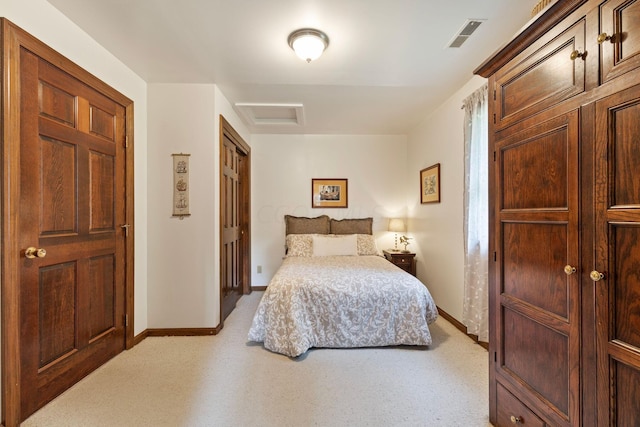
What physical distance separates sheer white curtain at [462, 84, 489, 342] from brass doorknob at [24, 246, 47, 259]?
314 cm

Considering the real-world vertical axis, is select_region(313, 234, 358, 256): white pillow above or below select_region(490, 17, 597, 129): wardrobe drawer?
below

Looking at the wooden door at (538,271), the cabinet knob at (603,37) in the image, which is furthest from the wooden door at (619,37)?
the wooden door at (538,271)

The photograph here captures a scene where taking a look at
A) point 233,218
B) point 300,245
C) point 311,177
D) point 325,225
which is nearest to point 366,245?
point 325,225

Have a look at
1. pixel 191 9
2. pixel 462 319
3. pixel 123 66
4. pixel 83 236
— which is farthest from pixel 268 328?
pixel 123 66

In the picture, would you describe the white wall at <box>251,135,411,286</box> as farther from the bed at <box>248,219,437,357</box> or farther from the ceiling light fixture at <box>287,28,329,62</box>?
the ceiling light fixture at <box>287,28,329,62</box>

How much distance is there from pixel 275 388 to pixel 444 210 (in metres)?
2.54

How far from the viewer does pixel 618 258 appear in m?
0.94

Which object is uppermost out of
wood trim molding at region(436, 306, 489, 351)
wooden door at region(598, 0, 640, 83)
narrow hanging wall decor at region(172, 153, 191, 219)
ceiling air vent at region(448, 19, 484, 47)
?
ceiling air vent at region(448, 19, 484, 47)

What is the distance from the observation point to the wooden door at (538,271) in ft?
3.58

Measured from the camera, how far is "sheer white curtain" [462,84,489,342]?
246cm

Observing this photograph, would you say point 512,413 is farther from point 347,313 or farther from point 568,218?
point 347,313

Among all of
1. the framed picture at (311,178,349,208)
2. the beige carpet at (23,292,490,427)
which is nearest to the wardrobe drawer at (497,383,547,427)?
the beige carpet at (23,292,490,427)

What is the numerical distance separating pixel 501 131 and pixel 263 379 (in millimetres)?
2208

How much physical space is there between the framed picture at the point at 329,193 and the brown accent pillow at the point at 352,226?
0.29m
